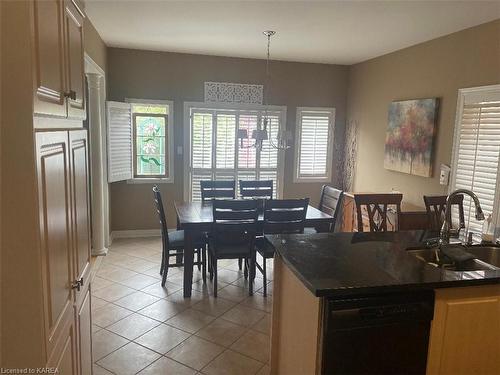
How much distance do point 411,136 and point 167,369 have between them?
3.74 meters

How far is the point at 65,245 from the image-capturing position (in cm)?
142

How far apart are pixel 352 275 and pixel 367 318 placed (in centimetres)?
20

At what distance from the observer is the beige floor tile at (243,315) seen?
3.18 metres

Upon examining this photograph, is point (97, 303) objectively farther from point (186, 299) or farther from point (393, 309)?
point (393, 309)

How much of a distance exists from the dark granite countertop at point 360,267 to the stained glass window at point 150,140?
3653 millimetres

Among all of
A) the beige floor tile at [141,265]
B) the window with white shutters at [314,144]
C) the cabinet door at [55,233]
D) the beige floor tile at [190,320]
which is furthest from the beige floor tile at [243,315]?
the window with white shutters at [314,144]

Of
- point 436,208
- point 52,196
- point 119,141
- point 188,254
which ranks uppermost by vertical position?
point 119,141

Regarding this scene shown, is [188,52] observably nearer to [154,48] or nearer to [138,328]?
[154,48]

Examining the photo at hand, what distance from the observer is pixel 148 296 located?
3627 millimetres

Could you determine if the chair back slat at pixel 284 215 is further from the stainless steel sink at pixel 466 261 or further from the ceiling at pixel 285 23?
the ceiling at pixel 285 23

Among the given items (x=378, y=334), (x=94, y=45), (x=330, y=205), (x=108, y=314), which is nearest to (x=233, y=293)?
(x=108, y=314)

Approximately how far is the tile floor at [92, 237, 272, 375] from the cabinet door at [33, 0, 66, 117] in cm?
192

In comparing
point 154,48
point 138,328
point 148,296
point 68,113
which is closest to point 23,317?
point 68,113

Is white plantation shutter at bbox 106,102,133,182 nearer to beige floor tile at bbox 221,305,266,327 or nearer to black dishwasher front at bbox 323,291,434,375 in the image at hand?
beige floor tile at bbox 221,305,266,327
